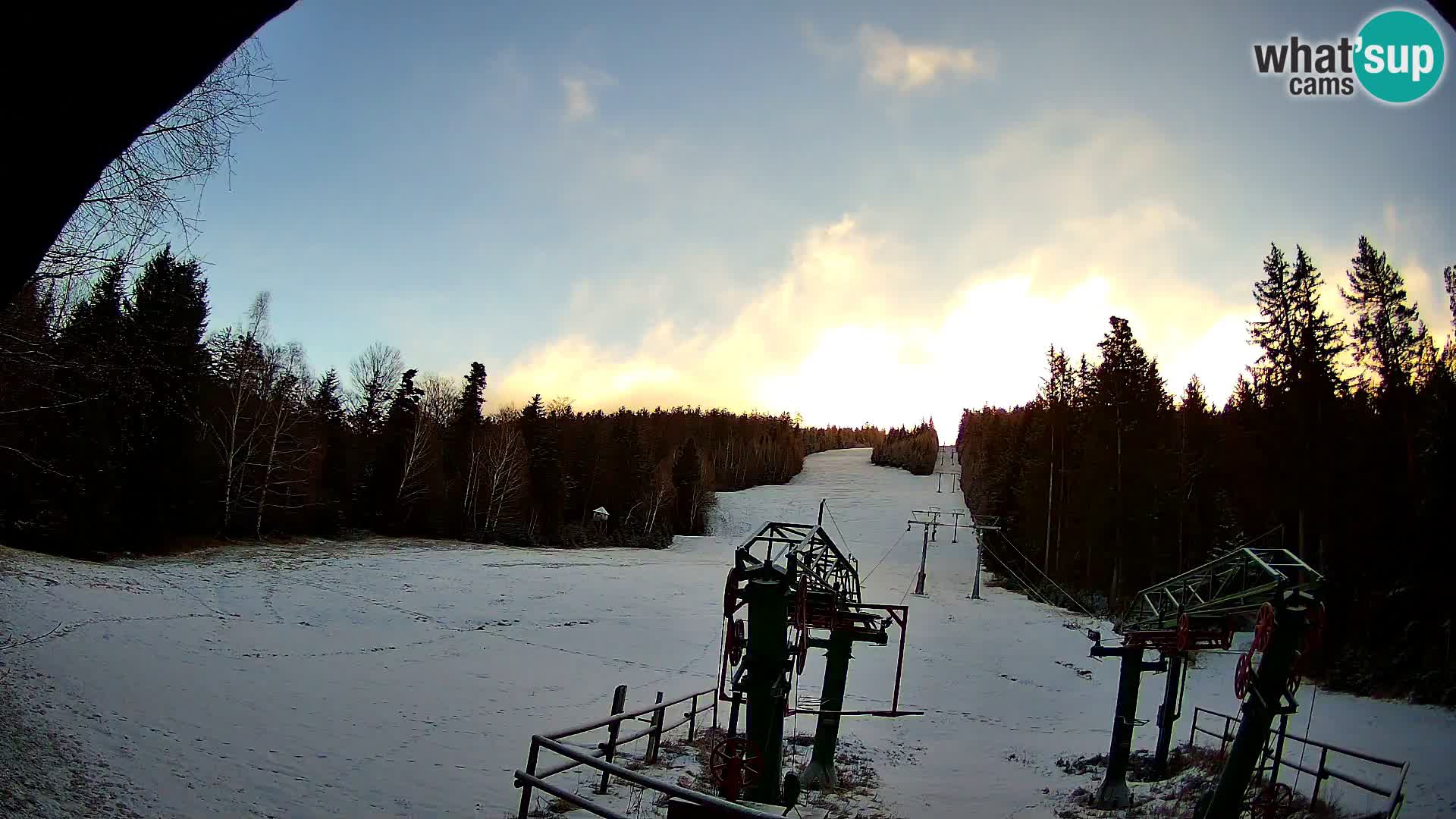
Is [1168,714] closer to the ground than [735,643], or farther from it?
closer to the ground

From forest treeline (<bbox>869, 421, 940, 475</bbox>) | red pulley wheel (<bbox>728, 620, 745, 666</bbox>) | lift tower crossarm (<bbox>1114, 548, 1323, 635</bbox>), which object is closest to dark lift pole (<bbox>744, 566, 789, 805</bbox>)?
red pulley wheel (<bbox>728, 620, 745, 666</bbox>)

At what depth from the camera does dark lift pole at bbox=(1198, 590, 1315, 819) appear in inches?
366

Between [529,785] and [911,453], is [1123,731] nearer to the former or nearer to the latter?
[529,785]

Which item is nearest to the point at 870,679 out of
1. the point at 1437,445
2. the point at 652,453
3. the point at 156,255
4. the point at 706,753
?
the point at 706,753

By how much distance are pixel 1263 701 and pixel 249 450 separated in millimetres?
39791

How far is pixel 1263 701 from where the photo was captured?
30.5 feet

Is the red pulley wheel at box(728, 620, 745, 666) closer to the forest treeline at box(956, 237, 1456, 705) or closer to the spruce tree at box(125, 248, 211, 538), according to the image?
the forest treeline at box(956, 237, 1456, 705)

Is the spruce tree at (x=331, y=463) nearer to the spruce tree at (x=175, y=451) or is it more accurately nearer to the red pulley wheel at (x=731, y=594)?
the spruce tree at (x=175, y=451)

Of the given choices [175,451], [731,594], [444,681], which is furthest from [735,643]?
[175,451]

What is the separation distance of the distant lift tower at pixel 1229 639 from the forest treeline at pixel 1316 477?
5785mm

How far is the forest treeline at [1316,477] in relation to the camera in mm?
19875

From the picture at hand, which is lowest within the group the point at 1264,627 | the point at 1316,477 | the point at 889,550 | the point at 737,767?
the point at 889,550

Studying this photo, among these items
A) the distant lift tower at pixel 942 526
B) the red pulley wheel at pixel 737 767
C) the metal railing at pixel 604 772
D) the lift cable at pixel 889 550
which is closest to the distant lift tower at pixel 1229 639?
the red pulley wheel at pixel 737 767

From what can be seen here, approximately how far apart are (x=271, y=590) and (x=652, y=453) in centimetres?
5348
